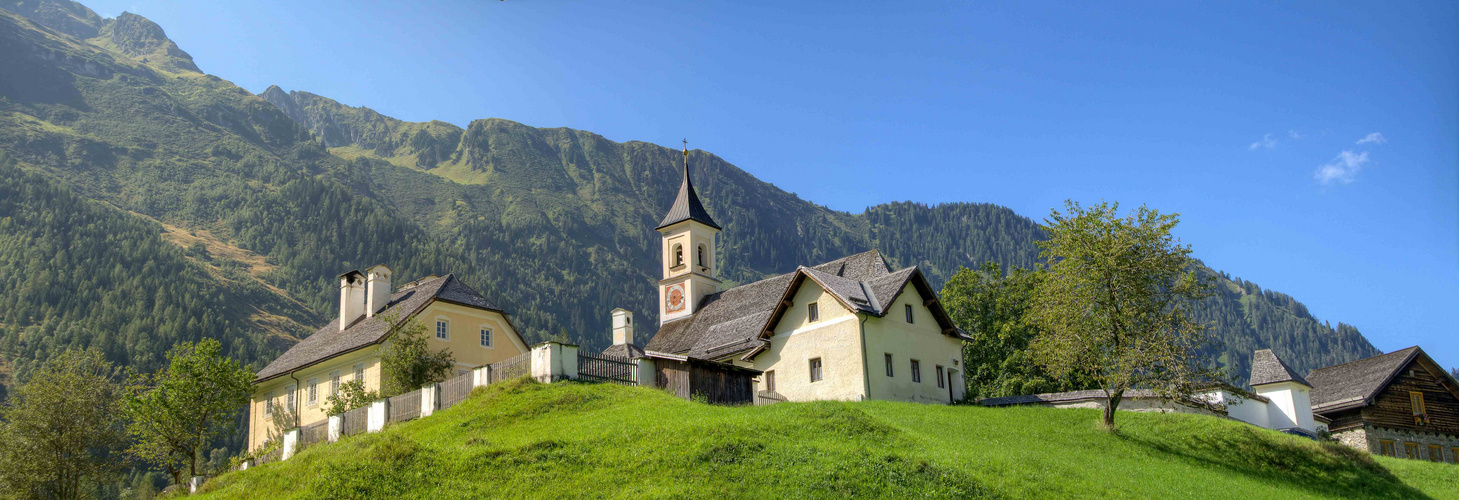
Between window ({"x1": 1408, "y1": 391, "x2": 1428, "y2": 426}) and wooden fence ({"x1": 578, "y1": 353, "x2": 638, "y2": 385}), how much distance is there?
44.4 metres

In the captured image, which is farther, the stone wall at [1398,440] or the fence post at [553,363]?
the stone wall at [1398,440]

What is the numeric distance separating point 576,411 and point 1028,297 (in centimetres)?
4119

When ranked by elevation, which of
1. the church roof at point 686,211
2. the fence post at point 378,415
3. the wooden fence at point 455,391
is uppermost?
the church roof at point 686,211

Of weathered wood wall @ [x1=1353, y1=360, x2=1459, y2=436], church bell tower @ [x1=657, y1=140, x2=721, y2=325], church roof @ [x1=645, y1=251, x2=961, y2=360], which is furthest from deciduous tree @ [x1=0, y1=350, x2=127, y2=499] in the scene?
weathered wood wall @ [x1=1353, y1=360, x2=1459, y2=436]

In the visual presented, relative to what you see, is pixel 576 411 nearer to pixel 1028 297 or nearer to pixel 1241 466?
pixel 1241 466

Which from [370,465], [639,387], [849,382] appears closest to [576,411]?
[639,387]

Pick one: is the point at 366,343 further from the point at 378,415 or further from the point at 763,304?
the point at 763,304

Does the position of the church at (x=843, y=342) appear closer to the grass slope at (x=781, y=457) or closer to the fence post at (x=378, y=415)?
the grass slope at (x=781, y=457)

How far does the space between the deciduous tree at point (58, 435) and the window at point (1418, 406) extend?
6429 cm

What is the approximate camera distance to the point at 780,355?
5100 centimetres

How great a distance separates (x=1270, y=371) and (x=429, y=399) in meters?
44.8

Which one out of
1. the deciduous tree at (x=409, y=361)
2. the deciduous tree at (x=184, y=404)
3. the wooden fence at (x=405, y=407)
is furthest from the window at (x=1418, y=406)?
the deciduous tree at (x=184, y=404)

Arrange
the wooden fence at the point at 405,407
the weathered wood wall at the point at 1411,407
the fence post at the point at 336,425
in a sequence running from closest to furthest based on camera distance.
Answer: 1. the wooden fence at the point at 405,407
2. the fence post at the point at 336,425
3. the weathered wood wall at the point at 1411,407

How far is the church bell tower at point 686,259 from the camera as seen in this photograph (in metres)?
68.1
